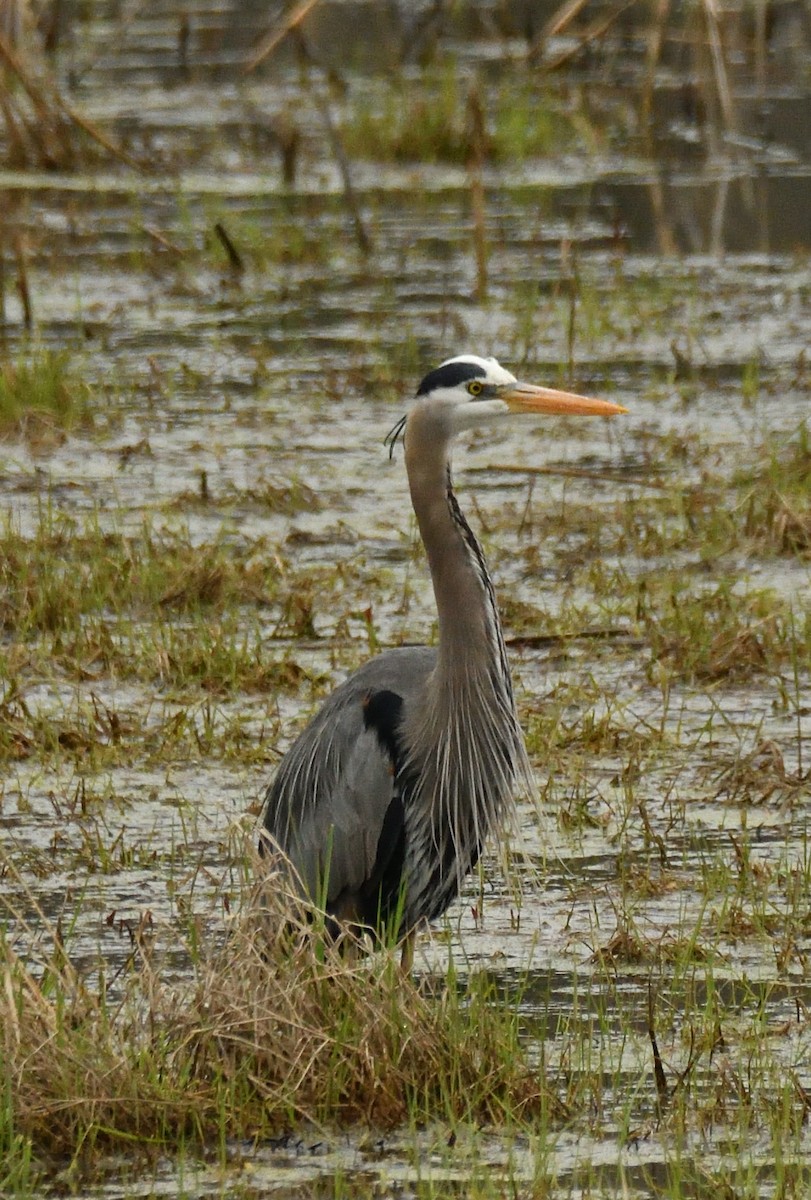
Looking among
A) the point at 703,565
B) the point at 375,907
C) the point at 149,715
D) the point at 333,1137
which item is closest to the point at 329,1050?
the point at 333,1137

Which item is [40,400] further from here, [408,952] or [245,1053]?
[245,1053]

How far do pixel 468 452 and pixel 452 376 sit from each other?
353 centimetres

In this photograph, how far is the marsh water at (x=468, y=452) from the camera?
14.4 feet

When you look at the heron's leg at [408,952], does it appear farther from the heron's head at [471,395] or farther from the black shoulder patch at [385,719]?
the heron's head at [471,395]

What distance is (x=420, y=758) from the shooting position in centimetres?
449

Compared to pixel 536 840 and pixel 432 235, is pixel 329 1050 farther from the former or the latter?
pixel 432 235

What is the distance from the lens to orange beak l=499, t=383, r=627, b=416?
4.66 metres

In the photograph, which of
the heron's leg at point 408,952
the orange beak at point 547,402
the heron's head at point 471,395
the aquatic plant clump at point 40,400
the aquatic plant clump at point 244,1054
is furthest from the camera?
the aquatic plant clump at point 40,400

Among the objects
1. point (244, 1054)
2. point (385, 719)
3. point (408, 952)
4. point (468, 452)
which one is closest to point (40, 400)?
point (468, 452)

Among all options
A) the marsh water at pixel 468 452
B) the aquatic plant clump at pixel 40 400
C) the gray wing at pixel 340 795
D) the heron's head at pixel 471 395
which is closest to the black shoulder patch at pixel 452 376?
the heron's head at pixel 471 395

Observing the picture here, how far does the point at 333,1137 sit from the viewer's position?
3738 mm

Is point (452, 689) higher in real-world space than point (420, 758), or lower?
higher

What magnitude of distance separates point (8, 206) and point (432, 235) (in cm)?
214

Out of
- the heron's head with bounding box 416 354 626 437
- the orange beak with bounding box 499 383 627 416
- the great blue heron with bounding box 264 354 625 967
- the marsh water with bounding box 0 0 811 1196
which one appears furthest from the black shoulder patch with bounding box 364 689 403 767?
the orange beak with bounding box 499 383 627 416
